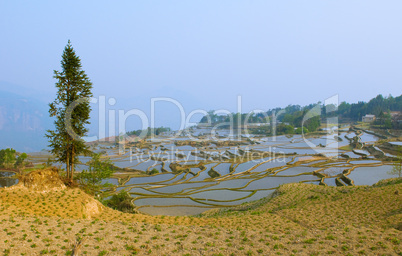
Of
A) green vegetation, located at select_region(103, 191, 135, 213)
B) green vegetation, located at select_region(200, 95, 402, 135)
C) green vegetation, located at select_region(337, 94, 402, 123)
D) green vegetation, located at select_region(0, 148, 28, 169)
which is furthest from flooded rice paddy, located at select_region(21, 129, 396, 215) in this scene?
green vegetation, located at select_region(337, 94, 402, 123)

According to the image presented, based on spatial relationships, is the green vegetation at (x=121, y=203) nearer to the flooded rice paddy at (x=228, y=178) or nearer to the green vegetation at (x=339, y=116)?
the flooded rice paddy at (x=228, y=178)

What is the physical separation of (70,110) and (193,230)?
12.7 metres

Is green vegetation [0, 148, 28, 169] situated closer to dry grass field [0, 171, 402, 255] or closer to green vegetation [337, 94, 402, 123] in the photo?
dry grass field [0, 171, 402, 255]

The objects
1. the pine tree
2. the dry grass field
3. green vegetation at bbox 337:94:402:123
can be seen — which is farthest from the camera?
green vegetation at bbox 337:94:402:123

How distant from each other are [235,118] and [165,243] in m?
138

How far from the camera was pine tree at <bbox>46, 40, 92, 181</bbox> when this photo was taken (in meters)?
17.5

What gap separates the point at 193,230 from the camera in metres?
10.7

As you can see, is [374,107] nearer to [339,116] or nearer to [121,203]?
[339,116]

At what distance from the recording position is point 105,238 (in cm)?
945

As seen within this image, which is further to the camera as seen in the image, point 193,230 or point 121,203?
point 121,203

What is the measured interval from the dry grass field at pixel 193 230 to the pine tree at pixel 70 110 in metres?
3.67

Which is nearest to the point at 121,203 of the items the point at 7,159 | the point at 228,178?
the point at 228,178

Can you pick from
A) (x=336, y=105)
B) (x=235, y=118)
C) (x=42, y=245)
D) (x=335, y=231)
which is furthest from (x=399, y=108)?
(x=42, y=245)

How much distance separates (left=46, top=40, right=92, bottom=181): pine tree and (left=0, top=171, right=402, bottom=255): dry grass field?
3671 mm
